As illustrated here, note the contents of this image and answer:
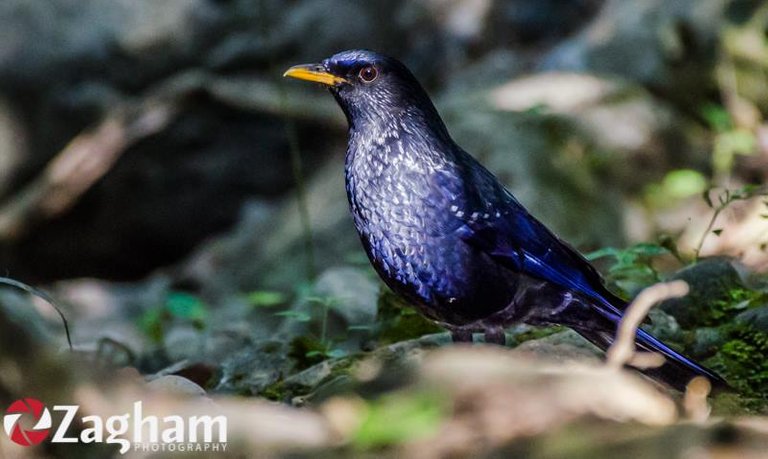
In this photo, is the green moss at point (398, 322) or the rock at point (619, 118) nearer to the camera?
the green moss at point (398, 322)

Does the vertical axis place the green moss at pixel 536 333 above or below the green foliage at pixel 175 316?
below

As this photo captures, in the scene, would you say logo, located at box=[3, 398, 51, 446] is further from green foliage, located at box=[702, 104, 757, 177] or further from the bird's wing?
green foliage, located at box=[702, 104, 757, 177]

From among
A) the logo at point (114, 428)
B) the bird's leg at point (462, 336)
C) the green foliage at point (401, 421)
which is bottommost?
the green foliage at point (401, 421)

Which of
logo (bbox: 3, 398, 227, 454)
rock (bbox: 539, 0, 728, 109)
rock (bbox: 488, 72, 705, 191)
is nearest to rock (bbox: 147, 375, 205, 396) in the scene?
logo (bbox: 3, 398, 227, 454)

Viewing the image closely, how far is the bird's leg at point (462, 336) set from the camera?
3.87 meters

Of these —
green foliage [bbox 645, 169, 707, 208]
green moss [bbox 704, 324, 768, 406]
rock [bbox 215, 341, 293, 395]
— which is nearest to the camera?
green moss [bbox 704, 324, 768, 406]

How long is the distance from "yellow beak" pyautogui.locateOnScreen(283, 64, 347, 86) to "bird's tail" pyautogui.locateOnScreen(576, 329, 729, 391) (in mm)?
1388

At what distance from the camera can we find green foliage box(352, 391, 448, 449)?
219cm

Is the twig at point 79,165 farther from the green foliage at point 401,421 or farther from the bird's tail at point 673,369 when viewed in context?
the green foliage at point 401,421

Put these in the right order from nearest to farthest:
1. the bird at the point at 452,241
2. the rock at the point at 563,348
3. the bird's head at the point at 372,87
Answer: the rock at the point at 563,348 → the bird at the point at 452,241 → the bird's head at the point at 372,87

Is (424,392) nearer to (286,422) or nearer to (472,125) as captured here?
(286,422)

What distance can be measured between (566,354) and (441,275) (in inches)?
18.3

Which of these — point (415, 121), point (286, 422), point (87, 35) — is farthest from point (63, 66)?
point (286, 422)

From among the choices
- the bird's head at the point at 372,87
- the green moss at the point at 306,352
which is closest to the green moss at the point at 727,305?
the bird's head at the point at 372,87
